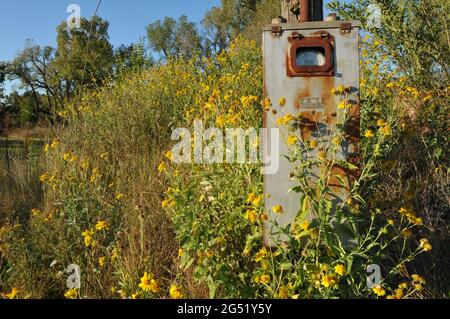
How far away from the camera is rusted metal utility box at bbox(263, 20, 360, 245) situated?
199 centimetres

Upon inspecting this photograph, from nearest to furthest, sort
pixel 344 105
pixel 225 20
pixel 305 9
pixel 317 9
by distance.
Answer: pixel 344 105 < pixel 305 9 < pixel 317 9 < pixel 225 20

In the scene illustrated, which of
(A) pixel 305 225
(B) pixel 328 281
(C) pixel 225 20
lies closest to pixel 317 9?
(A) pixel 305 225

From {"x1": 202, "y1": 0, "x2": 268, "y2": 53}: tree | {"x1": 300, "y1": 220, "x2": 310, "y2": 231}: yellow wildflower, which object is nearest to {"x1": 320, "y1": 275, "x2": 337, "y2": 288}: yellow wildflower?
{"x1": 300, "y1": 220, "x2": 310, "y2": 231}: yellow wildflower

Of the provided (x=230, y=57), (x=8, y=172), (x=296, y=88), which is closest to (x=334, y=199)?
(x=296, y=88)

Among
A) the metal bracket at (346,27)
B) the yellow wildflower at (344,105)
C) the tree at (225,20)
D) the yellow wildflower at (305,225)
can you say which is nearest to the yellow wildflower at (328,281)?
the yellow wildflower at (305,225)

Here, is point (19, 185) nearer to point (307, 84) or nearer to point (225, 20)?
point (307, 84)

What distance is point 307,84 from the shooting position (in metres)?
2.02

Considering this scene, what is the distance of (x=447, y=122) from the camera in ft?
10.9

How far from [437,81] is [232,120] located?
8.43ft

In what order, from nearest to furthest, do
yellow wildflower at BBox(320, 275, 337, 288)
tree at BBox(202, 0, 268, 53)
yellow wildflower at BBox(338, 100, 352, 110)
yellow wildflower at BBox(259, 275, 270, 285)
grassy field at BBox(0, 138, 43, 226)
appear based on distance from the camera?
1. yellow wildflower at BBox(320, 275, 337, 288)
2. yellow wildflower at BBox(259, 275, 270, 285)
3. yellow wildflower at BBox(338, 100, 352, 110)
4. grassy field at BBox(0, 138, 43, 226)
5. tree at BBox(202, 0, 268, 53)

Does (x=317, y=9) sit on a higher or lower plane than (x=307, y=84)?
higher

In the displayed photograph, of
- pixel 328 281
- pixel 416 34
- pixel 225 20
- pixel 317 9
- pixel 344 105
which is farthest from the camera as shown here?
pixel 225 20

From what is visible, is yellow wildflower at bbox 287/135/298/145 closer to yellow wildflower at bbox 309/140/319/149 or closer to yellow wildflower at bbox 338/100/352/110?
yellow wildflower at bbox 309/140/319/149

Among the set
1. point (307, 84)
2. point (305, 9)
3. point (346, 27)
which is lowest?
point (307, 84)
